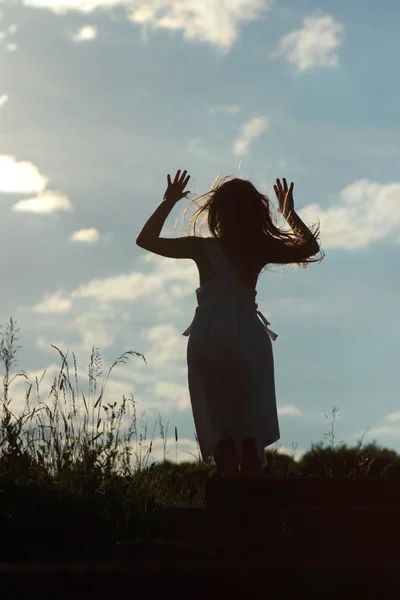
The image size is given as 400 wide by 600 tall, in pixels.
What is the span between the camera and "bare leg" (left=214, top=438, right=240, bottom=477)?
15.7 feet

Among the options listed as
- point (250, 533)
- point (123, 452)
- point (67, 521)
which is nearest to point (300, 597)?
point (250, 533)

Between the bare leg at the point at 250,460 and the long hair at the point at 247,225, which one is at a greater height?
the long hair at the point at 247,225

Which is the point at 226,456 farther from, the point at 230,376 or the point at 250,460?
the point at 230,376

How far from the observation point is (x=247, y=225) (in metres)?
5.01

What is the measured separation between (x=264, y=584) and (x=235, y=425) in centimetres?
234

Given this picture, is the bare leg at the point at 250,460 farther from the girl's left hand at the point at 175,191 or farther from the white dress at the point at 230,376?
the girl's left hand at the point at 175,191

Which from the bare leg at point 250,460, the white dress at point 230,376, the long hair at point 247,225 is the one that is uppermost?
the long hair at point 247,225

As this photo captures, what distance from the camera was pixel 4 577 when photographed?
2508mm

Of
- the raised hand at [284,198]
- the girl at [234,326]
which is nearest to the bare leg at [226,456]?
the girl at [234,326]

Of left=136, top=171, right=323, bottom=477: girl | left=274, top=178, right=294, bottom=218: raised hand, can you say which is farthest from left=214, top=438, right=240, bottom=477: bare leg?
left=274, top=178, right=294, bottom=218: raised hand

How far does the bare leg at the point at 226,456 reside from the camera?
15.7ft

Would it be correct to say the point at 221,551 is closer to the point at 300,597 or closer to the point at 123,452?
the point at 300,597

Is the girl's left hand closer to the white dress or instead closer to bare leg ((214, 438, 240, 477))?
the white dress

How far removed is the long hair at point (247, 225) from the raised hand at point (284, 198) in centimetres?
21
